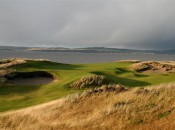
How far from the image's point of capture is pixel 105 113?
62.4 feet

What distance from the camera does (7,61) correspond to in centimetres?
4419

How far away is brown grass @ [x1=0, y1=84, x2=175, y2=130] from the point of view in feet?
58.5

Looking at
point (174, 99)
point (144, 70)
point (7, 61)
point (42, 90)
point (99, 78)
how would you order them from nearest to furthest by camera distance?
point (174, 99), point (42, 90), point (99, 78), point (7, 61), point (144, 70)

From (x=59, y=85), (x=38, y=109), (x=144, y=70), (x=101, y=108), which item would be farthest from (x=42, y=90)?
(x=144, y=70)

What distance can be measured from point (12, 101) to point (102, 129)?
43.5 ft

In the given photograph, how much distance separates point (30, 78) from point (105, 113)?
21.4 metres

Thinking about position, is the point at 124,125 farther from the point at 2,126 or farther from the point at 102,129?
the point at 2,126

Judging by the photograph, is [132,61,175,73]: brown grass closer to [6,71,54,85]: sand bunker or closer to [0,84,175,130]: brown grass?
[6,71,54,85]: sand bunker

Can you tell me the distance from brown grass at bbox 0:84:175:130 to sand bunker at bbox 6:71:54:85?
15428 mm

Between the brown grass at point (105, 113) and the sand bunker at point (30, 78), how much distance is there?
15.4 metres

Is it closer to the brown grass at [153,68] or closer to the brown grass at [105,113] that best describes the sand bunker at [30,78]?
the brown grass at [105,113]

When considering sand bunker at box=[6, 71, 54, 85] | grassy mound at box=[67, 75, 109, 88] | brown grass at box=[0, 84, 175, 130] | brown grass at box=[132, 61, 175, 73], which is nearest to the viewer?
brown grass at box=[0, 84, 175, 130]

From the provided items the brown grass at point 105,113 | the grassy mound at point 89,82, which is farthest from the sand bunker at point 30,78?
the brown grass at point 105,113

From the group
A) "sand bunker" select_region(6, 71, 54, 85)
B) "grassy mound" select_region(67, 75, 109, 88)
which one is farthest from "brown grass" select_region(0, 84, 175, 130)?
"sand bunker" select_region(6, 71, 54, 85)
